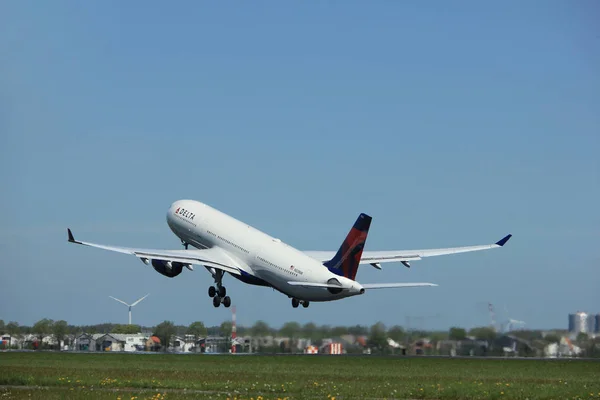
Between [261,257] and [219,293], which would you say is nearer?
[261,257]

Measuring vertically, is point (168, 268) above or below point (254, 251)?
below

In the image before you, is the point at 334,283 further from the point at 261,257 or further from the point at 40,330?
the point at 40,330

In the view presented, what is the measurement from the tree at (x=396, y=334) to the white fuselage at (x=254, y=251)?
294 inches

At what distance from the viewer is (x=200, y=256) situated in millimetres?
91812

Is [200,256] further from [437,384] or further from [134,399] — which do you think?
[134,399]

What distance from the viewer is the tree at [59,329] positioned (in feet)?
358

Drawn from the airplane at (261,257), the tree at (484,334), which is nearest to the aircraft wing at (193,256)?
the airplane at (261,257)

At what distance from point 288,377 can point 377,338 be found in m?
26.1

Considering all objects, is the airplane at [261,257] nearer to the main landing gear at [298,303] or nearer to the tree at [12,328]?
the main landing gear at [298,303]

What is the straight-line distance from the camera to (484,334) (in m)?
83.2

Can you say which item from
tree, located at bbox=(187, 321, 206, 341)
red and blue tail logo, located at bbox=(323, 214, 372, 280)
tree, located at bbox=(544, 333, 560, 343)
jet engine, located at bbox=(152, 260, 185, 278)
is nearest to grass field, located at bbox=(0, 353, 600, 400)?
tree, located at bbox=(544, 333, 560, 343)

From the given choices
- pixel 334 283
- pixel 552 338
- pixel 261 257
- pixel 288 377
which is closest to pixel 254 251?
pixel 261 257

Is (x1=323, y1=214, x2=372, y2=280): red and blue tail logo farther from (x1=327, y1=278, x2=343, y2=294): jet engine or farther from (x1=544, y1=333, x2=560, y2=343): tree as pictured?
(x1=544, y1=333, x2=560, y2=343): tree

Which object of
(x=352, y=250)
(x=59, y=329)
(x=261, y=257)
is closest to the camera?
(x=352, y=250)
